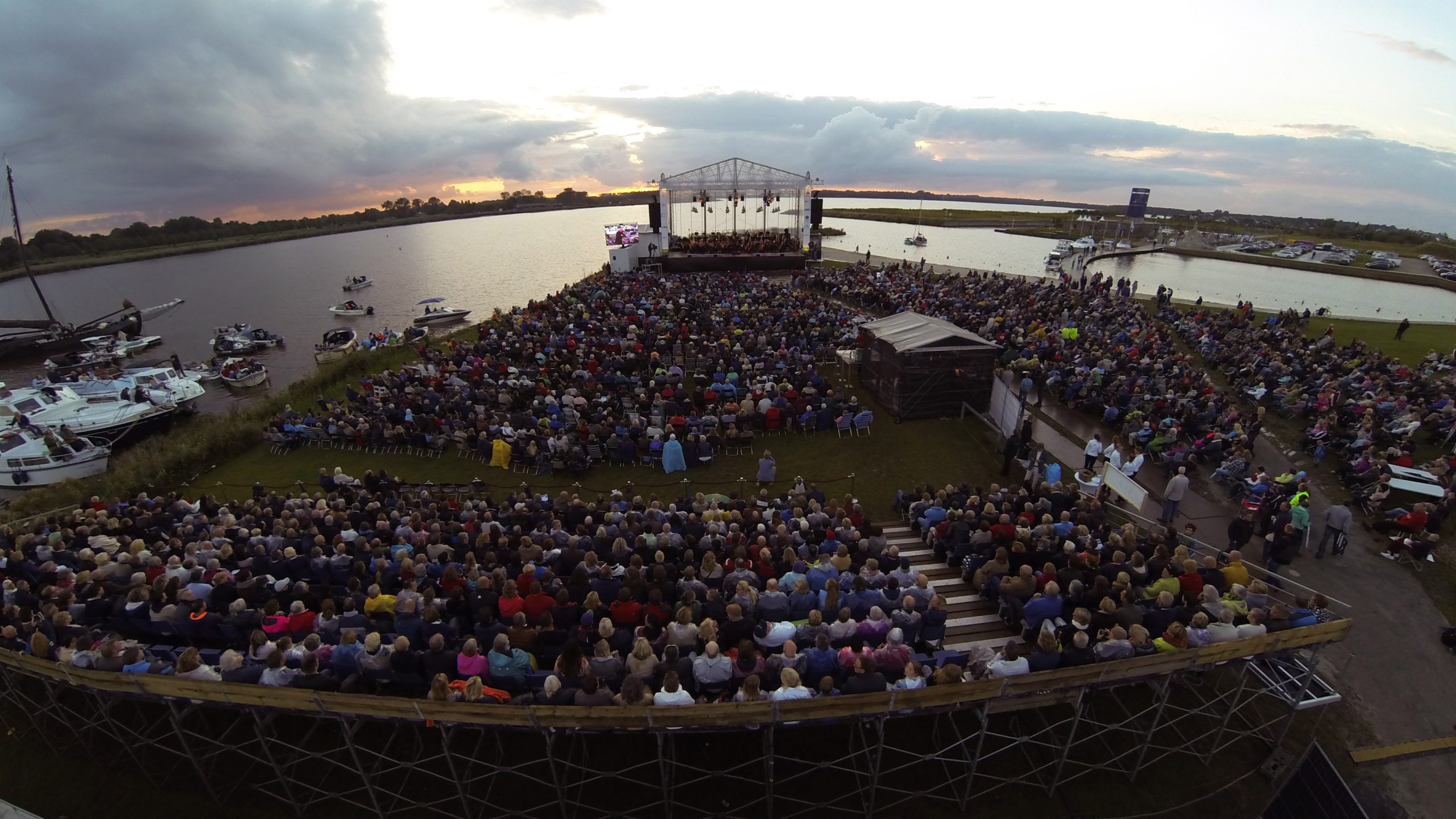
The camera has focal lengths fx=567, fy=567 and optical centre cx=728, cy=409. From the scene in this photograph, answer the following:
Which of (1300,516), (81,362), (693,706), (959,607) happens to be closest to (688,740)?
(693,706)

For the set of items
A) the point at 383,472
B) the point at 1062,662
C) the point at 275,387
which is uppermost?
the point at 1062,662

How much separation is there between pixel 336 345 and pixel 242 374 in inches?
218

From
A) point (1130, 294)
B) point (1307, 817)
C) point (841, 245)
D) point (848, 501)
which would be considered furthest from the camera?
point (841, 245)

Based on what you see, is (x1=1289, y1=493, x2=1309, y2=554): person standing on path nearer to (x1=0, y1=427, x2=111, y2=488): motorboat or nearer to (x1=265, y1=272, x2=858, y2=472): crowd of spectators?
(x1=265, y1=272, x2=858, y2=472): crowd of spectators

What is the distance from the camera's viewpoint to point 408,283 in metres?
62.1

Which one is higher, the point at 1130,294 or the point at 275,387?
the point at 1130,294

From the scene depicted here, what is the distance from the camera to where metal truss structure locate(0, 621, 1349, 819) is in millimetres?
5109

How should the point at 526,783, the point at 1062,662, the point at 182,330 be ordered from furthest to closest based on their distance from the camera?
the point at 182,330, the point at 526,783, the point at 1062,662

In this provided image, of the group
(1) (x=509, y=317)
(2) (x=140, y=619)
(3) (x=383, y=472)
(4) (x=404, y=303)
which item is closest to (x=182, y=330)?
(4) (x=404, y=303)

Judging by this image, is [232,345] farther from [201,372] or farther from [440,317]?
[440,317]

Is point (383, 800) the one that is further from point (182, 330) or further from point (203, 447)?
point (182, 330)

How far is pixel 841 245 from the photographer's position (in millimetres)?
74750

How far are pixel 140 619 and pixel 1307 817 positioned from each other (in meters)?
12.9

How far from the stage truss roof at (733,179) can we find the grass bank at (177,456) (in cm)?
2486
